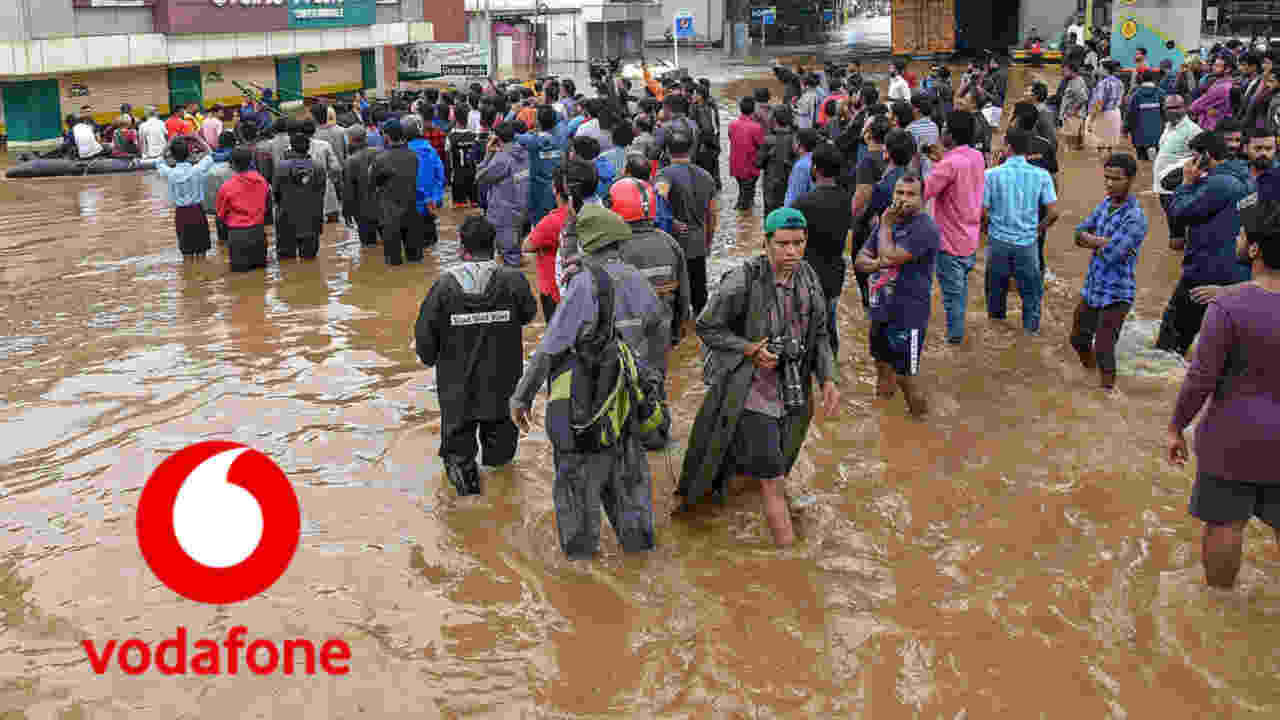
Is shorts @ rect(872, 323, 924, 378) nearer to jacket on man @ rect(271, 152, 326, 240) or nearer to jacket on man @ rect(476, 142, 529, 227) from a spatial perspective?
jacket on man @ rect(476, 142, 529, 227)

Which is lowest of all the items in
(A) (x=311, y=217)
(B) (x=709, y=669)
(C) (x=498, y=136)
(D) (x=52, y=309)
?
(B) (x=709, y=669)

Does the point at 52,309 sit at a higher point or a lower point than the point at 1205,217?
lower

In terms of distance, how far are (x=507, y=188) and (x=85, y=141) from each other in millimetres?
14442

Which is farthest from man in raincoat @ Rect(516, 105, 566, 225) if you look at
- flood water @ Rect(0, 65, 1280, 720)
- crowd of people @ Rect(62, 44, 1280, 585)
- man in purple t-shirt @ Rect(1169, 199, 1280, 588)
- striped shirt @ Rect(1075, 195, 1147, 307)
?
man in purple t-shirt @ Rect(1169, 199, 1280, 588)

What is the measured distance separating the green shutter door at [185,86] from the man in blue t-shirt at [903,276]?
2715 cm

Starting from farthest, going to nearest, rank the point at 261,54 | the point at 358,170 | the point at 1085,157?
the point at 261,54 → the point at 1085,157 → the point at 358,170

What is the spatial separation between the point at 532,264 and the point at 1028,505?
750 centimetres

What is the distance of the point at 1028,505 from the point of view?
6125mm

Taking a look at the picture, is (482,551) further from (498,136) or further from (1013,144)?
(498,136)

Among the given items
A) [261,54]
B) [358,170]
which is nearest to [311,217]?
[358,170]

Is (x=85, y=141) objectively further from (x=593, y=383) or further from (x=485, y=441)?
(x=593, y=383)

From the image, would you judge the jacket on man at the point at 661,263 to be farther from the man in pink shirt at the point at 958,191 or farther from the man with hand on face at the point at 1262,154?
the man with hand on face at the point at 1262,154

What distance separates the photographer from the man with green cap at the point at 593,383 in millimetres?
5254

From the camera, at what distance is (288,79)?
116 feet
